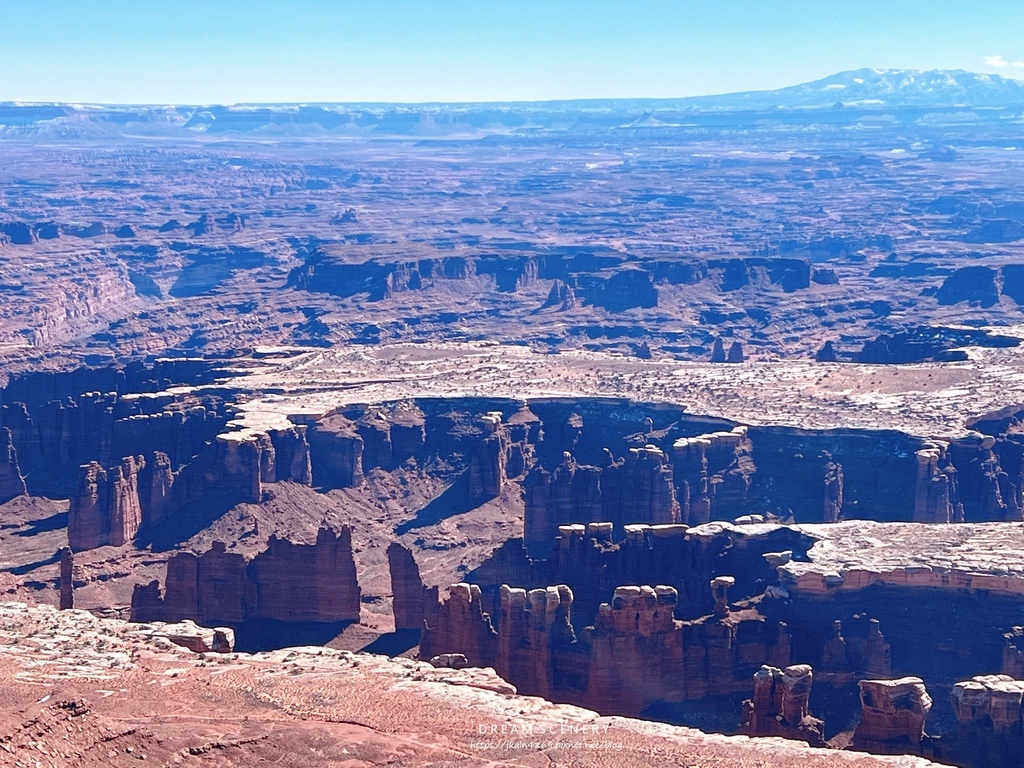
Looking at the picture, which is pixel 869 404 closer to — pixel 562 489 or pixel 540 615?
pixel 562 489

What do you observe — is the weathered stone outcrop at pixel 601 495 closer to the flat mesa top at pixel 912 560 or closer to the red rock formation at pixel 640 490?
the red rock formation at pixel 640 490

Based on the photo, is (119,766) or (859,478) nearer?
(119,766)

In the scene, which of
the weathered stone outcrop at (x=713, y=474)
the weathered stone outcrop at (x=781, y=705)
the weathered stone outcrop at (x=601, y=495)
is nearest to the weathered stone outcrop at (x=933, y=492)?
the weathered stone outcrop at (x=713, y=474)

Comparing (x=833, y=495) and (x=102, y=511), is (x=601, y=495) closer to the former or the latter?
(x=833, y=495)

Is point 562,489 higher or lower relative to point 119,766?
lower

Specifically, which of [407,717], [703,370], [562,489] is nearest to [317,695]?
[407,717]

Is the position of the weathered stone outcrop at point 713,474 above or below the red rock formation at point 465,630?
below

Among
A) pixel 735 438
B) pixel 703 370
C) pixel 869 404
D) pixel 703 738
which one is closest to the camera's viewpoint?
pixel 703 738
